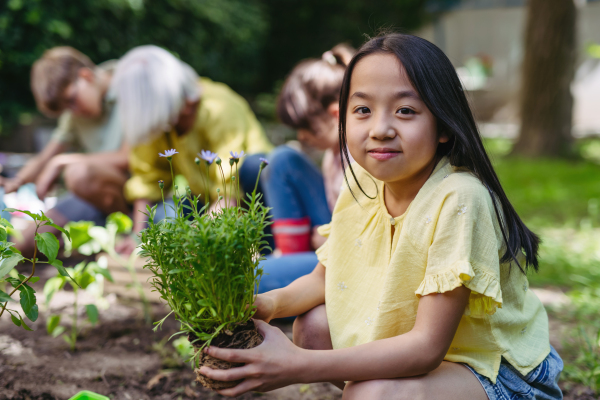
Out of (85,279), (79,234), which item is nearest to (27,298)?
(85,279)

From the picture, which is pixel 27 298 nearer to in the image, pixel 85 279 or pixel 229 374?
pixel 229 374

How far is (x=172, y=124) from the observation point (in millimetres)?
3166

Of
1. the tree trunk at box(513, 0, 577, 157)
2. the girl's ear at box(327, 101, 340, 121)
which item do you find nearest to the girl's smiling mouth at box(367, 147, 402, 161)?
the girl's ear at box(327, 101, 340, 121)

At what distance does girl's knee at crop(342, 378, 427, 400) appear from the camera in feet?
3.78

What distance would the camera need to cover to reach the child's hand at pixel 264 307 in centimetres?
133

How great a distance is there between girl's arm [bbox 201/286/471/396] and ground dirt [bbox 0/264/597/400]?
0.70 m

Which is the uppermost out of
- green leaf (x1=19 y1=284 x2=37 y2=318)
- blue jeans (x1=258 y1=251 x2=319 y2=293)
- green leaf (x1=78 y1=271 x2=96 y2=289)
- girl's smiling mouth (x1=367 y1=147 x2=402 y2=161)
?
girl's smiling mouth (x1=367 y1=147 x2=402 y2=161)

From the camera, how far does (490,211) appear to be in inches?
46.8

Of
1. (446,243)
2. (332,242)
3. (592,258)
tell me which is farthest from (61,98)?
(592,258)

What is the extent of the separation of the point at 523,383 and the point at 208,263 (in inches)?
35.6

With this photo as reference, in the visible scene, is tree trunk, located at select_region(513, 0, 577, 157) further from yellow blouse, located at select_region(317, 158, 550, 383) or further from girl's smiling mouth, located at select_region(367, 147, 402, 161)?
girl's smiling mouth, located at select_region(367, 147, 402, 161)

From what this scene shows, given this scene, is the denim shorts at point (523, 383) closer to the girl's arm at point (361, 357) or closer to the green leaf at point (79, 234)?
the girl's arm at point (361, 357)

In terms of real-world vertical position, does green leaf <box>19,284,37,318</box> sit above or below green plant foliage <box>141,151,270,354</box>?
below

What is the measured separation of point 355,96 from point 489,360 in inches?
30.5
